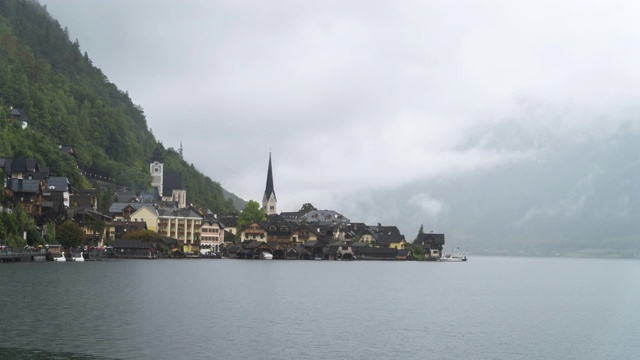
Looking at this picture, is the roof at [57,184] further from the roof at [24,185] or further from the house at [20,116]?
the house at [20,116]

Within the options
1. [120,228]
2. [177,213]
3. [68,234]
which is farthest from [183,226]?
[68,234]

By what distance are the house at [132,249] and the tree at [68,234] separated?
2019 centimetres

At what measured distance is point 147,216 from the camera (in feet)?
598

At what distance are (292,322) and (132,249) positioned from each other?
11381cm

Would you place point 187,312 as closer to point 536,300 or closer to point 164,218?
point 536,300

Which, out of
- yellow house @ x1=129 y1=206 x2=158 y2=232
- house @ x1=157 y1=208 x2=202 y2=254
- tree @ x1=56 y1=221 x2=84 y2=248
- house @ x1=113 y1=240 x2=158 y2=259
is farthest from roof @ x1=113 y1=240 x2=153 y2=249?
house @ x1=157 y1=208 x2=202 y2=254

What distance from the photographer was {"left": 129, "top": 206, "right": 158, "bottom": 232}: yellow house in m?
182

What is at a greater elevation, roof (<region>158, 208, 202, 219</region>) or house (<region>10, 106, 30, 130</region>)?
house (<region>10, 106, 30, 130</region>)

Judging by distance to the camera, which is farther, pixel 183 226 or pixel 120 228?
pixel 183 226

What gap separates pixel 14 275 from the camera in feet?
268

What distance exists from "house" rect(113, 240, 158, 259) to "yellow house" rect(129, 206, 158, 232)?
21.2m

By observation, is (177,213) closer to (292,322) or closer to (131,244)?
(131,244)

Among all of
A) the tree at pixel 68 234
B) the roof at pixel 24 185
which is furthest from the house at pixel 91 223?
the roof at pixel 24 185

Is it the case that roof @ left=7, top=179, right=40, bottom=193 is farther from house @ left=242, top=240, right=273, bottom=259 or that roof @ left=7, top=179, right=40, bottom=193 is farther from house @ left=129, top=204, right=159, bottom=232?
house @ left=242, top=240, right=273, bottom=259
